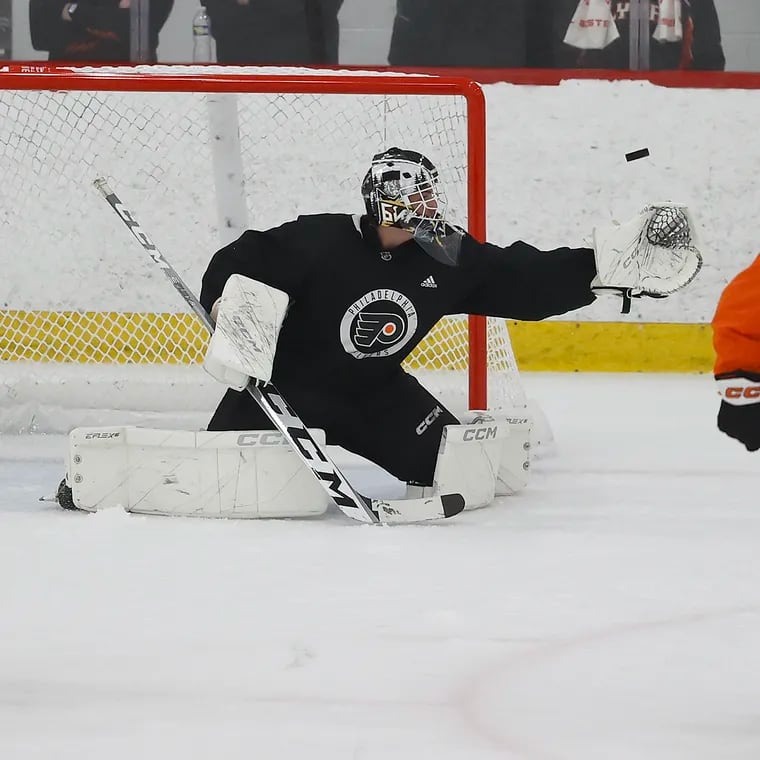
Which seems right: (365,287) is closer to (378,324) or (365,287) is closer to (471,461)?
(378,324)

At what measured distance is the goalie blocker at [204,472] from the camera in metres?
2.48

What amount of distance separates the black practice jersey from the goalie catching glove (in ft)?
0.36

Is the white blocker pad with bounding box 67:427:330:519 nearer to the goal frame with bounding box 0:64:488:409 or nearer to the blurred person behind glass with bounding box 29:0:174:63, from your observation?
the goal frame with bounding box 0:64:488:409

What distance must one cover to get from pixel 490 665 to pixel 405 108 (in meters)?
2.59

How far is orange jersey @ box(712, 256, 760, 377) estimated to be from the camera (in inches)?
56.1

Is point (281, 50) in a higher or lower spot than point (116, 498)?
higher

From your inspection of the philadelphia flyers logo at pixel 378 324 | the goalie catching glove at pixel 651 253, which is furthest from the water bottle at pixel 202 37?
the goalie catching glove at pixel 651 253

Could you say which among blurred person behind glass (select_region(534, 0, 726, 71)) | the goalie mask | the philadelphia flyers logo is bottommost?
the philadelphia flyers logo

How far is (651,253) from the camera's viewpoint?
2523 mm

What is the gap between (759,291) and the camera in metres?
1.41

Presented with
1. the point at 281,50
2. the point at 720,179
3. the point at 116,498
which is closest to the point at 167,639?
the point at 116,498

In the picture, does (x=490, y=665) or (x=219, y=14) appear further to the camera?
(x=219, y=14)

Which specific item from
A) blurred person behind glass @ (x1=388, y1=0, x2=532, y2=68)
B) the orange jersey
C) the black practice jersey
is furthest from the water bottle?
the orange jersey

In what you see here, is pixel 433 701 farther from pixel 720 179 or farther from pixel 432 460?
pixel 720 179
